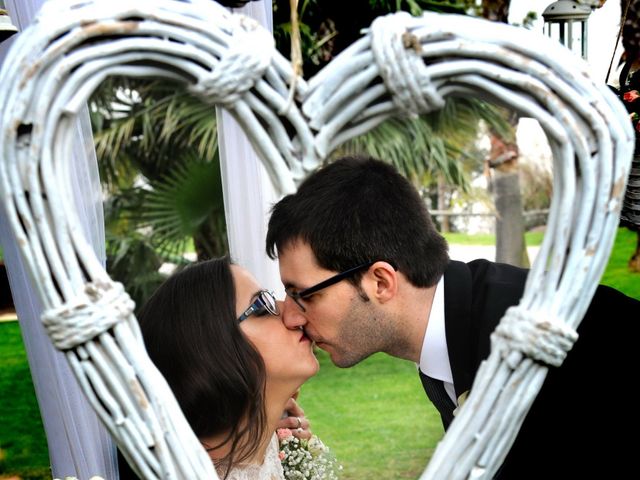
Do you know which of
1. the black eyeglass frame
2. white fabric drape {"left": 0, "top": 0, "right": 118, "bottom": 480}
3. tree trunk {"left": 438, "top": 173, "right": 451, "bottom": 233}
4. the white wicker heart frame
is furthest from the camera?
tree trunk {"left": 438, "top": 173, "right": 451, "bottom": 233}

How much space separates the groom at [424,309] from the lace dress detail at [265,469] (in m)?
0.39

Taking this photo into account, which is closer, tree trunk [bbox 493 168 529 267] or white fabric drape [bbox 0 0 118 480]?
white fabric drape [bbox 0 0 118 480]

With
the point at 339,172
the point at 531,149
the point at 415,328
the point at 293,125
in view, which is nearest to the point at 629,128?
the point at 293,125

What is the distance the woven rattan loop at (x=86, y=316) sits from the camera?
1.27 meters

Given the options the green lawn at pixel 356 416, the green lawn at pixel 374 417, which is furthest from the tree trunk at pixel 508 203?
the green lawn at pixel 374 417

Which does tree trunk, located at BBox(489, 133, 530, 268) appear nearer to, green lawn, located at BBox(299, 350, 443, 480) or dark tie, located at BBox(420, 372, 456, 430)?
green lawn, located at BBox(299, 350, 443, 480)

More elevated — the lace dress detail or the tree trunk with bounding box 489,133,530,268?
the lace dress detail

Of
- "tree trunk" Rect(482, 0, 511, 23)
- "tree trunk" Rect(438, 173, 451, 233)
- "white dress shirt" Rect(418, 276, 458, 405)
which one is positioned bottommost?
"tree trunk" Rect(438, 173, 451, 233)

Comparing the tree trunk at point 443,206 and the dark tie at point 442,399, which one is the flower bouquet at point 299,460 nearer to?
the dark tie at point 442,399

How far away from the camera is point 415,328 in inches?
97.6

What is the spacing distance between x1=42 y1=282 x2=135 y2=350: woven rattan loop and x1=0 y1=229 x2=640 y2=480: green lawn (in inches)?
211

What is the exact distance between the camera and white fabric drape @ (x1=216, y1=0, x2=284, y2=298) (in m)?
3.10

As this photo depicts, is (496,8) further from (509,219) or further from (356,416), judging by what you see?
(356,416)

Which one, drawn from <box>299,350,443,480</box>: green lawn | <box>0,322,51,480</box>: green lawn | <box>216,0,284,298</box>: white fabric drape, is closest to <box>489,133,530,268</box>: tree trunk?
<box>299,350,443,480</box>: green lawn
